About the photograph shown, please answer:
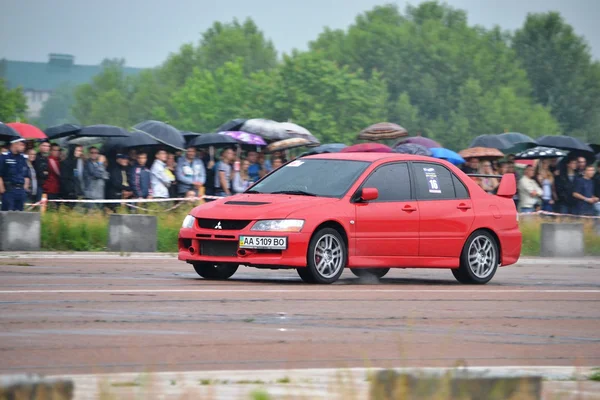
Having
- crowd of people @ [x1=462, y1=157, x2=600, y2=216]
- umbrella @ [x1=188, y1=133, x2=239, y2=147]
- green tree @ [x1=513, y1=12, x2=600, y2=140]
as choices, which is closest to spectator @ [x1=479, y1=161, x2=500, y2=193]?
crowd of people @ [x1=462, y1=157, x2=600, y2=216]

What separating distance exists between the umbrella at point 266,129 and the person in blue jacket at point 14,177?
8939 millimetres

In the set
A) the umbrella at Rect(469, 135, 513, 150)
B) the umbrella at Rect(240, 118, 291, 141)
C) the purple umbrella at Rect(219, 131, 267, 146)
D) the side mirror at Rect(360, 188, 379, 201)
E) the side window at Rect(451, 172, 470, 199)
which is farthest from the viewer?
the umbrella at Rect(469, 135, 513, 150)

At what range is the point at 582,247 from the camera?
26281 millimetres

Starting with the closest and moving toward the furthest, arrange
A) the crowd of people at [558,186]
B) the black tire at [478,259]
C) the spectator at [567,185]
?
1. the black tire at [478,259]
2. the crowd of people at [558,186]
3. the spectator at [567,185]

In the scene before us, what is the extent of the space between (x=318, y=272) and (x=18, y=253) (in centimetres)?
751

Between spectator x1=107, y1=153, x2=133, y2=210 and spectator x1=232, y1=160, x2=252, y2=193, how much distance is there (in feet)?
7.89

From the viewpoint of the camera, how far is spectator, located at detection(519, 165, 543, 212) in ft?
94.9

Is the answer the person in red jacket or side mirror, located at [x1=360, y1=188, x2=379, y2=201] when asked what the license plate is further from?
the person in red jacket

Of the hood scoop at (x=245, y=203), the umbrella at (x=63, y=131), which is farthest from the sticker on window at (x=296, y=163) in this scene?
the umbrella at (x=63, y=131)

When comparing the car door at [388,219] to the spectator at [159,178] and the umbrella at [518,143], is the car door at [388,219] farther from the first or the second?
the umbrella at [518,143]

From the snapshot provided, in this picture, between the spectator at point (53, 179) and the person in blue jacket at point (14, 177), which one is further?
the spectator at point (53, 179)

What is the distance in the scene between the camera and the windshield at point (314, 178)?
15.6m

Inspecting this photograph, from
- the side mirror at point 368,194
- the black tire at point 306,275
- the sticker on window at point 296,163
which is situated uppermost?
the sticker on window at point 296,163

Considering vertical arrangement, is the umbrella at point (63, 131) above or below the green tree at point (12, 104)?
below
